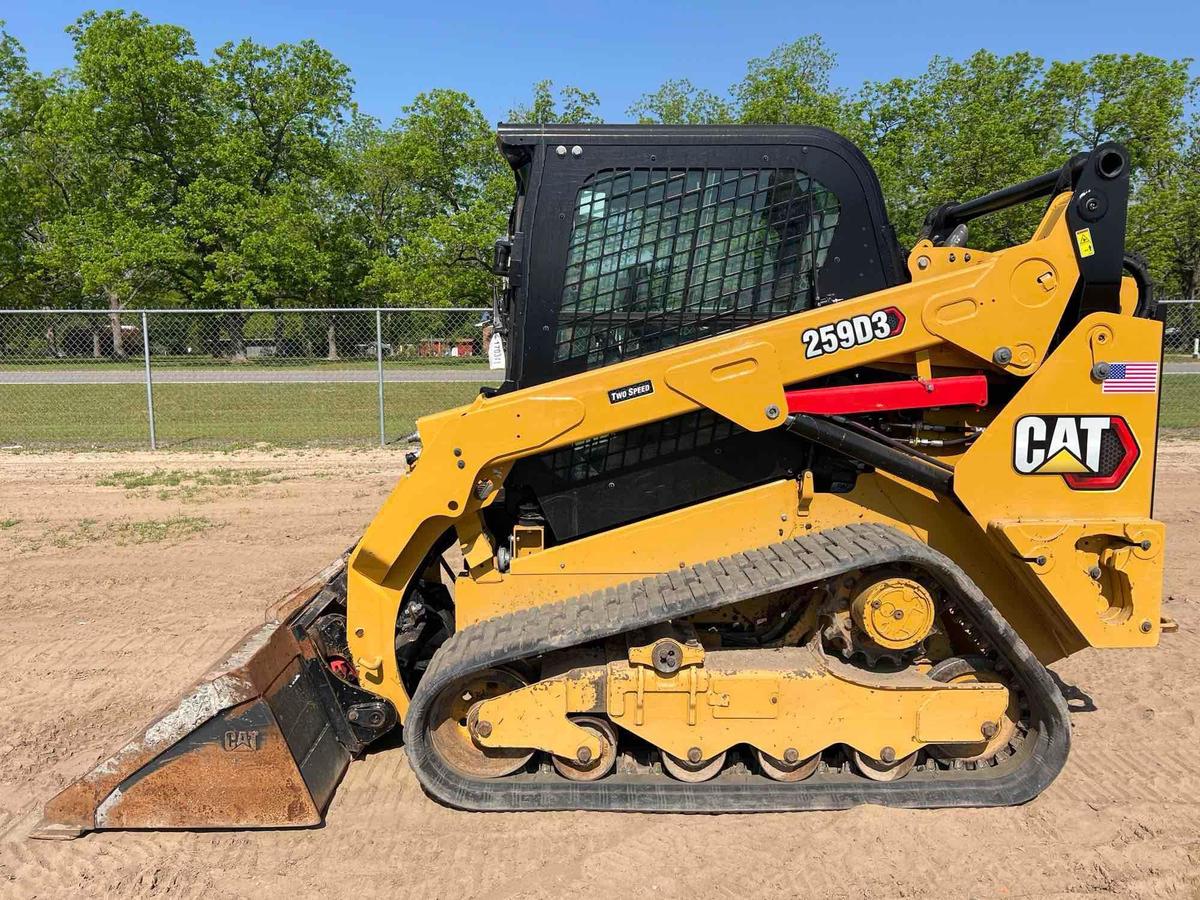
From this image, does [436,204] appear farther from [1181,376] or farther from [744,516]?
[744,516]

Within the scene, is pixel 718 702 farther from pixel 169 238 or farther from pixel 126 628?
pixel 169 238

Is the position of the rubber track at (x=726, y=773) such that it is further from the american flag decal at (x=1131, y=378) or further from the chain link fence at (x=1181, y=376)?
the chain link fence at (x=1181, y=376)

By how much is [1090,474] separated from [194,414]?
636 inches

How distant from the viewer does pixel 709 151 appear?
3.24 m

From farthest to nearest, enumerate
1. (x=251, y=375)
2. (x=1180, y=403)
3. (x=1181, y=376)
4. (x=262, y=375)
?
(x=1181, y=376) < (x=262, y=375) < (x=251, y=375) < (x=1180, y=403)

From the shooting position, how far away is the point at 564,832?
10.4ft

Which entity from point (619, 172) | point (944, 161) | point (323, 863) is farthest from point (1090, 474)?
point (944, 161)

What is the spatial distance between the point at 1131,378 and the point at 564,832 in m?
2.76

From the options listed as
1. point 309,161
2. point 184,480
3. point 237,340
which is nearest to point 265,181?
point 309,161

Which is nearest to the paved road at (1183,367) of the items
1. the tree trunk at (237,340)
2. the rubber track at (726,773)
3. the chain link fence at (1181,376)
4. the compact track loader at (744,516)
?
the chain link fence at (1181,376)

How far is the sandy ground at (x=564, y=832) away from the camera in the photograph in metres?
2.90

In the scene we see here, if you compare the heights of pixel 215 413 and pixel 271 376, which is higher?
pixel 271 376

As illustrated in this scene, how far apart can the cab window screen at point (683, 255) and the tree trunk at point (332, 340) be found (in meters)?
13.7

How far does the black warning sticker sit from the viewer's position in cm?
309
